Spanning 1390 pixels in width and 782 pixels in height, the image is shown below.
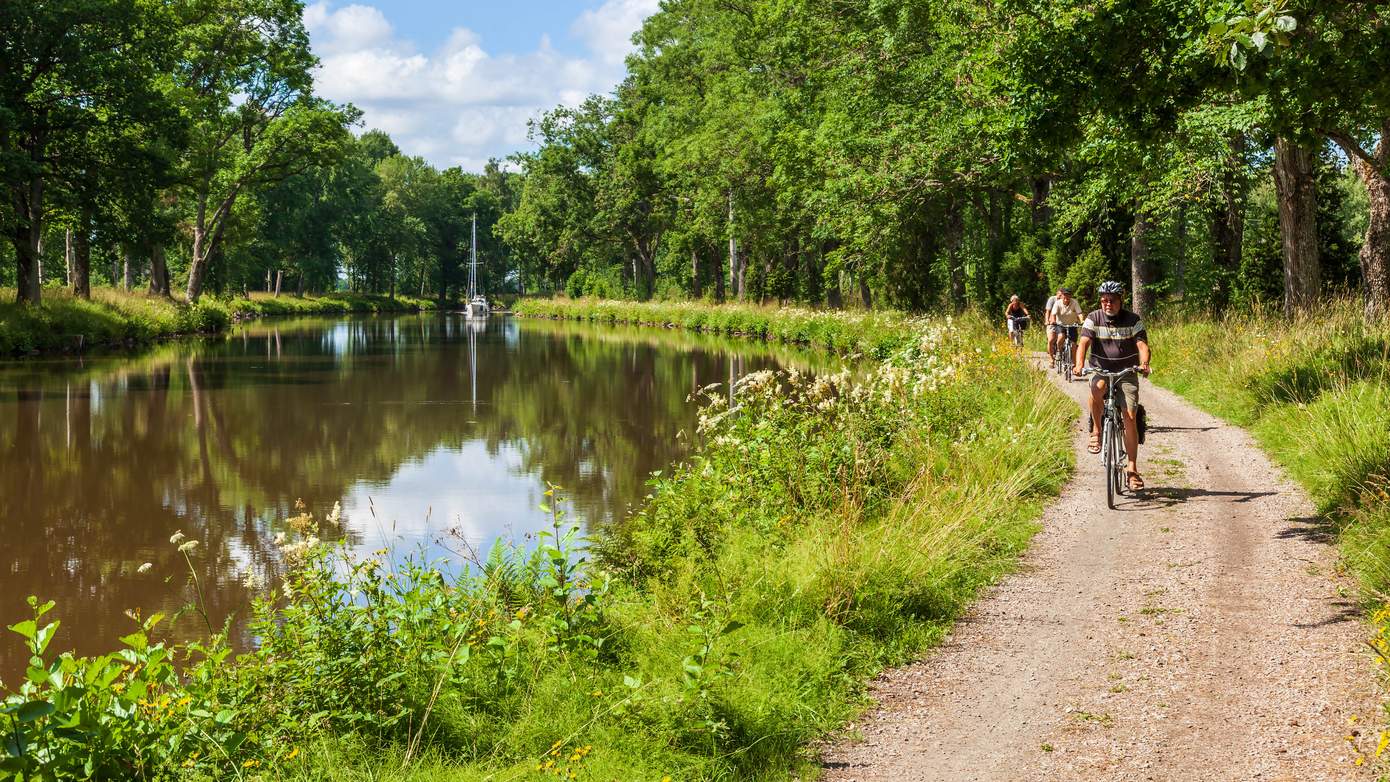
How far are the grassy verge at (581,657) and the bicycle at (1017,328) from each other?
1513cm

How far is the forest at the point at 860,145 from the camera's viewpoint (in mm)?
10445

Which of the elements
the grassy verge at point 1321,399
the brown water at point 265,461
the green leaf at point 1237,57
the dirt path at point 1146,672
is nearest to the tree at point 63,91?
the brown water at point 265,461

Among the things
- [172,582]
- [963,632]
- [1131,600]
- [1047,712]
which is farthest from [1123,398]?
[172,582]

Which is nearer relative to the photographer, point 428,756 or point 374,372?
point 428,756

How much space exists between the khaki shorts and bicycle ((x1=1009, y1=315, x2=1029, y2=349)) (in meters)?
13.5

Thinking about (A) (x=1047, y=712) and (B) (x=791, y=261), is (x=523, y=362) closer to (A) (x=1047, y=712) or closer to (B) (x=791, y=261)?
(B) (x=791, y=261)

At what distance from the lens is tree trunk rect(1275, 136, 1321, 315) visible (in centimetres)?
1925

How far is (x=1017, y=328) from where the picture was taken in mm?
25078

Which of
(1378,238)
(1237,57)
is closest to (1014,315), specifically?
(1378,238)

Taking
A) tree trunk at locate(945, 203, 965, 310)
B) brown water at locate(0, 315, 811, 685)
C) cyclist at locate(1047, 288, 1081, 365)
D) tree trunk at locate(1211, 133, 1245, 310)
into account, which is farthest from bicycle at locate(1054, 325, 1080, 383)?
tree trunk at locate(945, 203, 965, 310)

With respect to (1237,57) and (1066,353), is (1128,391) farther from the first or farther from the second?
(1066,353)

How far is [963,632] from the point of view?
707 centimetres

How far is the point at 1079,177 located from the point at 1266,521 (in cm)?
2148

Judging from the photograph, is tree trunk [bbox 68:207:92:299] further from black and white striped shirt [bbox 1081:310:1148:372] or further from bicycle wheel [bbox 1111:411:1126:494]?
bicycle wheel [bbox 1111:411:1126:494]
